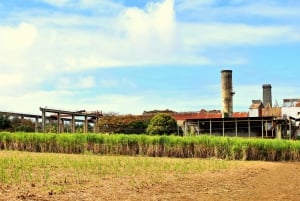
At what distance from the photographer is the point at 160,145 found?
3578 centimetres

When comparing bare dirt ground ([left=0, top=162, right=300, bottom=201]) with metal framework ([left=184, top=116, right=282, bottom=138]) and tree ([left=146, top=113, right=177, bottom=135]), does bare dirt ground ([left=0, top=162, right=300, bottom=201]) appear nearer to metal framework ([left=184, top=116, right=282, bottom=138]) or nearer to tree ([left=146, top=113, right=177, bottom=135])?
metal framework ([left=184, top=116, right=282, bottom=138])

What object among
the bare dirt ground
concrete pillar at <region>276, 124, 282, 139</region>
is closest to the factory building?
concrete pillar at <region>276, 124, 282, 139</region>

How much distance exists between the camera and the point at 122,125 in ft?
189

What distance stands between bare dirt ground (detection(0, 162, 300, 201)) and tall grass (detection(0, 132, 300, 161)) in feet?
50.4

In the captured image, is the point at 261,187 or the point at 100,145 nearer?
the point at 261,187

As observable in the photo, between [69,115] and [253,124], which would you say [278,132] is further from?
[69,115]

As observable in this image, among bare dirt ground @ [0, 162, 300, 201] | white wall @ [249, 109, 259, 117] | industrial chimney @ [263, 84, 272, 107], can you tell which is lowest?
bare dirt ground @ [0, 162, 300, 201]

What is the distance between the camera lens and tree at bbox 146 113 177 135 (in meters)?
52.8

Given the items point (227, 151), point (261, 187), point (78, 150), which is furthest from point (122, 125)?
point (261, 187)

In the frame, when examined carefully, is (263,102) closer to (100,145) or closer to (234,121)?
(234,121)

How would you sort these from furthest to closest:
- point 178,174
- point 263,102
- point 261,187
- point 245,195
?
point 263,102, point 178,174, point 261,187, point 245,195

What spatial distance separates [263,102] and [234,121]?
21.0 meters

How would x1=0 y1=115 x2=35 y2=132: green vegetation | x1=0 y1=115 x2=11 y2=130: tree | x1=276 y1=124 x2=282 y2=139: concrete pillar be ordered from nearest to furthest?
x1=276 y1=124 x2=282 y2=139: concrete pillar, x1=0 y1=115 x2=35 y2=132: green vegetation, x1=0 y1=115 x2=11 y2=130: tree

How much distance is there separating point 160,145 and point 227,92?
1204 inches
